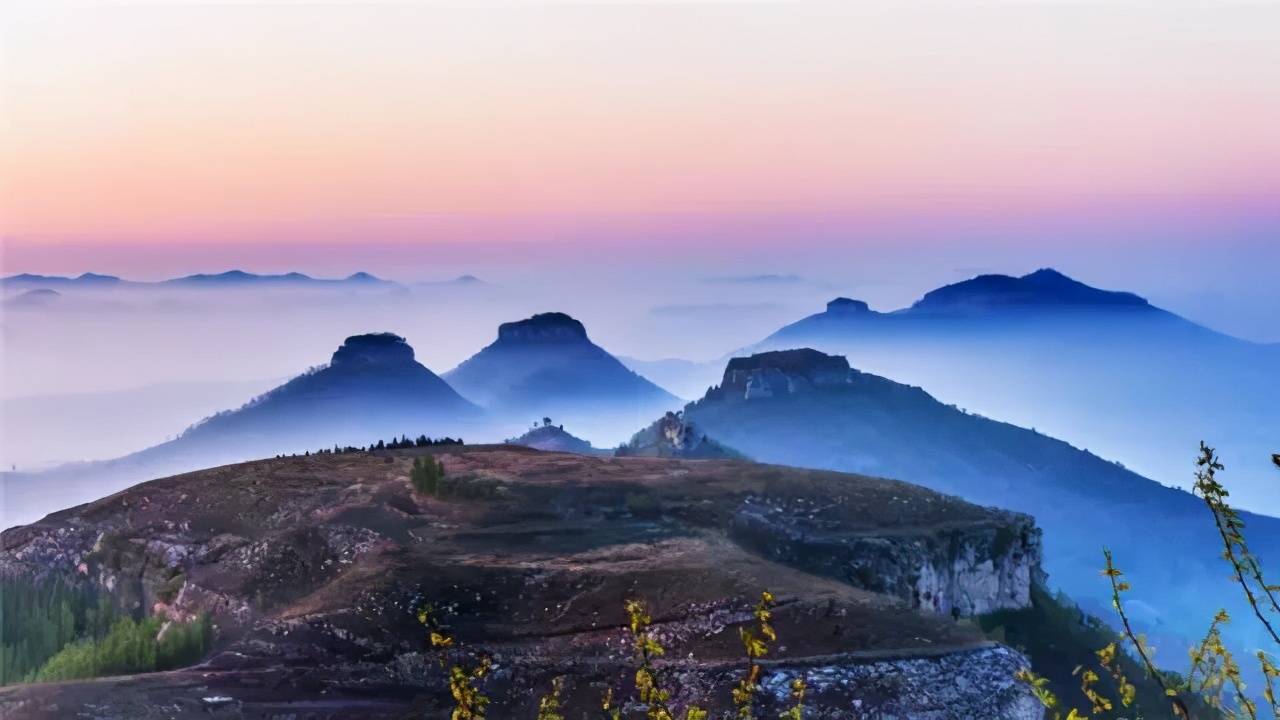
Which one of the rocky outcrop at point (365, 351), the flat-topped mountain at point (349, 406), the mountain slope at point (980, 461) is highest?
the rocky outcrop at point (365, 351)

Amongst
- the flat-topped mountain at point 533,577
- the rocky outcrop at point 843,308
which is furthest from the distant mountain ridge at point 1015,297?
the flat-topped mountain at point 533,577

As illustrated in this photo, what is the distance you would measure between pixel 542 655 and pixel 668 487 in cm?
1677

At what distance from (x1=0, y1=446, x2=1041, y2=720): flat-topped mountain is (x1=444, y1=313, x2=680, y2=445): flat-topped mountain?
9347cm

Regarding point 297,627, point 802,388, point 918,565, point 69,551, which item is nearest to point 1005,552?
point 918,565

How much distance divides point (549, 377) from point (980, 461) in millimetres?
47580

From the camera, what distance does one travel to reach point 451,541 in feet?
124

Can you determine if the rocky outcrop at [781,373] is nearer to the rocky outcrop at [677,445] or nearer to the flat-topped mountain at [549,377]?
the flat-topped mountain at [549,377]

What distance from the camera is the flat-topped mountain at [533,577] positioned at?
28016mm

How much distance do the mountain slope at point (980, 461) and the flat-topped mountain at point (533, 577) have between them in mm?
79905

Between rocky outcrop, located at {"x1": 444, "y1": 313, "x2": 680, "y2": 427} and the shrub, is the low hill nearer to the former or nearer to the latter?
rocky outcrop, located at {"x1": 444, "y1": 313, "x2": 680, "y2": 427}

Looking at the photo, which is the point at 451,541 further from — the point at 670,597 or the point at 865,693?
the point at 865,693

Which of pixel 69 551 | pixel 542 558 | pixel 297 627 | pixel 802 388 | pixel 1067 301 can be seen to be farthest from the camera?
pixel 1067 301

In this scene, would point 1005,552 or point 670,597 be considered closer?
point 670,597

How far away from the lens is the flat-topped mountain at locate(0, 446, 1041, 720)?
28.0 m
